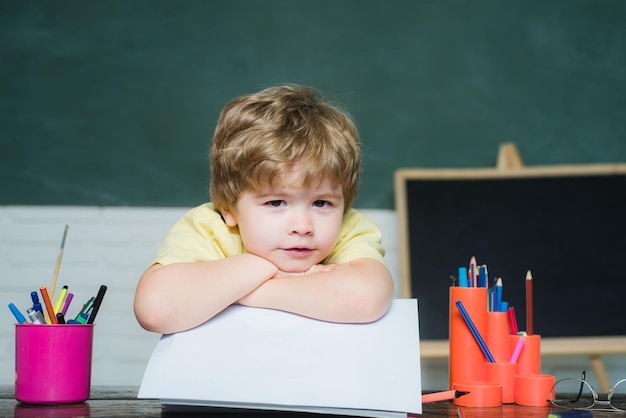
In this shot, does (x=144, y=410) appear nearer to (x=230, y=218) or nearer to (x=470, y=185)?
(x=230, y=218)

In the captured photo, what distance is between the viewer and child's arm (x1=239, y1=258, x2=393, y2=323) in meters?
0.90

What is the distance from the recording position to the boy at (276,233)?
899 mm

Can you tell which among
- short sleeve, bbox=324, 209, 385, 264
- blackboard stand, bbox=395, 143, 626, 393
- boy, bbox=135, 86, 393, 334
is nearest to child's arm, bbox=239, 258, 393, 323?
boy, bbox=135, 86, 393, 334

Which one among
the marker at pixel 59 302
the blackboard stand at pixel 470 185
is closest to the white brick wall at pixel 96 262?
the blackboard stand at pixel 470 185

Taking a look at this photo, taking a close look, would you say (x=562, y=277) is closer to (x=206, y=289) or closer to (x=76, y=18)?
(x=206, y=289)

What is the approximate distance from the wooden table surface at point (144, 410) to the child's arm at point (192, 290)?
0.34 feet

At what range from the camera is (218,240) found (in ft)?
3.62

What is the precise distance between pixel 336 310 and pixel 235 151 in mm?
304

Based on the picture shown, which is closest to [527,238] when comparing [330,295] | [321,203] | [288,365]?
[321,203]

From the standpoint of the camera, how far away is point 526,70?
2334 millimetres

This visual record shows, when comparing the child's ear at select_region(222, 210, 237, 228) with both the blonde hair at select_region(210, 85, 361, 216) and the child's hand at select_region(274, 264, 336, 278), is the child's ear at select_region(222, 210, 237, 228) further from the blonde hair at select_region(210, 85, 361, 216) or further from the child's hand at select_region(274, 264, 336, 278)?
the child's hand at select_region(274, 264, 336, 278)

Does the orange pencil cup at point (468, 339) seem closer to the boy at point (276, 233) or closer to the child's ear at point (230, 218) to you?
the boy at point (276, 233)

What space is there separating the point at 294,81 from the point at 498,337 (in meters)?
1.45

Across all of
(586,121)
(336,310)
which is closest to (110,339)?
(336,310)
